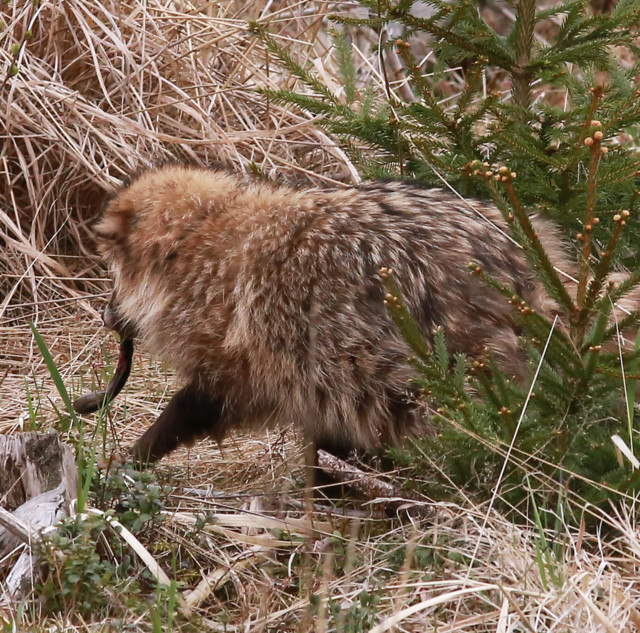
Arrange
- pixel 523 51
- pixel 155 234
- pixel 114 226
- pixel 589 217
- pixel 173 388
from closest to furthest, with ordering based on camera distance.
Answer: pixel 589 217 → pixel 155 234 → pixel 114 226 → pixel 523 51 → pixel 173 388

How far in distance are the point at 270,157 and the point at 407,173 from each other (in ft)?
3.77

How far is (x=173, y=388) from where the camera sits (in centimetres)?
441

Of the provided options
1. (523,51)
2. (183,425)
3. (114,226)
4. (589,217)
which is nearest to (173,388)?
(183,425)

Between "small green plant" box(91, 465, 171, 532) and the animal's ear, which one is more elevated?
the animal's ear

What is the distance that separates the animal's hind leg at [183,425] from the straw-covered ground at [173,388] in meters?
0.09

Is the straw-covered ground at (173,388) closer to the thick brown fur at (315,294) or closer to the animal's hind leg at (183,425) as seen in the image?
the animal's hind leg at (183,425)

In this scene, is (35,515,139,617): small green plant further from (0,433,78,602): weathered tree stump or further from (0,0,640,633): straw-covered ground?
(0,433,78,602): weathered tree stump

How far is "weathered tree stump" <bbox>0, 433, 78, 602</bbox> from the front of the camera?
107 inches

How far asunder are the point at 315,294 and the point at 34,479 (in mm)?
908

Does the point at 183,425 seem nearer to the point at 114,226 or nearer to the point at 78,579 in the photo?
the point at 114,226

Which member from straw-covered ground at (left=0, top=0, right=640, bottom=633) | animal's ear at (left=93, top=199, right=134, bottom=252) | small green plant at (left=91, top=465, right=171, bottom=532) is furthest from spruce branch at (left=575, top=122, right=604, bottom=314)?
animal's ear at (left=93, top=199, right=134, bottom=252)

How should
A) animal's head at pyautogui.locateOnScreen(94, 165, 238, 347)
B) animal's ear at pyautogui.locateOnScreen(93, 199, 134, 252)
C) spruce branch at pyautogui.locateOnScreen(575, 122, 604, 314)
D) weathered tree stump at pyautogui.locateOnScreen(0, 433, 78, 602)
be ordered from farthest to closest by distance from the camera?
animal's ear at pyautogui.locateOnScreen(93, 199, 134, 252)
animal's head at pyautogui.locateOnScreen(94, 165, 238, 347)
weathered tree stump at pyautogui.locateOnScreen(0, 433, 78, 602)
spruce branch at pyautogui.locateOnScreen(575, 122, 604, 314)

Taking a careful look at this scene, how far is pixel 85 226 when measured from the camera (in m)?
5.07

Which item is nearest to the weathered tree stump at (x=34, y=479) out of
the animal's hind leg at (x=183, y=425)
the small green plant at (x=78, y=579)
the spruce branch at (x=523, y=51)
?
the small green plant at (x=78, y=579)
